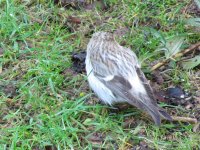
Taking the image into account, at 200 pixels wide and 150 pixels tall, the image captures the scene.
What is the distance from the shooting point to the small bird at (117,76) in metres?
5.26

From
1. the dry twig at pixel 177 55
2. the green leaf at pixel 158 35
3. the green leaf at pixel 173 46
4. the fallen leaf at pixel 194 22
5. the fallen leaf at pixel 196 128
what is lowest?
the fallen leaf at pixel 196 128

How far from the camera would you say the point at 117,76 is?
5.55 m

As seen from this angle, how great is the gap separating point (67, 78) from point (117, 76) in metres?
0.73

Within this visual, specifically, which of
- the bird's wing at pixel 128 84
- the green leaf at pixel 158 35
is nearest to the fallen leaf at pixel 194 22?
the green leaf at pixel 158 35

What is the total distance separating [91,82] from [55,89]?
0.40 m

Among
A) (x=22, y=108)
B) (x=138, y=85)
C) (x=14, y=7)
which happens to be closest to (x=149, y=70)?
(x=138, y=85)

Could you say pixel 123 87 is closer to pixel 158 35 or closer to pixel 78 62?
pixel 78 62

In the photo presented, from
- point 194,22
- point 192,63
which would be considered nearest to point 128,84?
point 192,63

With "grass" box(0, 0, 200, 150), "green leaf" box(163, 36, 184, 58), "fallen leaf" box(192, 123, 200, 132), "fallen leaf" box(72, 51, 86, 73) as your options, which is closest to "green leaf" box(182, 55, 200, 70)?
"grass" box(0, 0, 200, 150)

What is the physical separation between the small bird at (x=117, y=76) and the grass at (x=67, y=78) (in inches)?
7.8

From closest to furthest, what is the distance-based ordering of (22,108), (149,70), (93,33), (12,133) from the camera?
(12,133) < (22,108) < (149,70) < (93,33)

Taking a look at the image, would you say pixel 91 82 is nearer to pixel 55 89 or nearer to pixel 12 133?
pixel 55 89

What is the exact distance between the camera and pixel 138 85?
545 centimetres

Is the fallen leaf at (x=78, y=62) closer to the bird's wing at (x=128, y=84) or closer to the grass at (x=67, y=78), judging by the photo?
the grass at (x=67, y=78)
